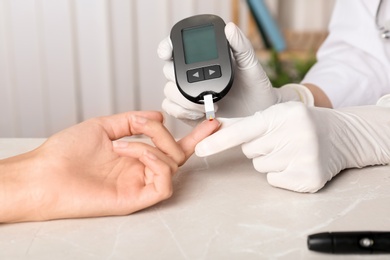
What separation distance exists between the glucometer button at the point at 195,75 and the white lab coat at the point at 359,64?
0.41 m

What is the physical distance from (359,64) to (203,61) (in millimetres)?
478

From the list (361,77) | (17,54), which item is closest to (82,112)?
(17,54)

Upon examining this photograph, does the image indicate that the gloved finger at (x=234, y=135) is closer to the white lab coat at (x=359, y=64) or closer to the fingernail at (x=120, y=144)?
the fingernail at (x=120, y=144)

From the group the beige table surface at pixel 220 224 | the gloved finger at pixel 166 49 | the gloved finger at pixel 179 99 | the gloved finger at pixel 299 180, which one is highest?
the gloved finger at pixel 166 49

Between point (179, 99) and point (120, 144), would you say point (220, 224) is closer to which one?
point (120, 144)

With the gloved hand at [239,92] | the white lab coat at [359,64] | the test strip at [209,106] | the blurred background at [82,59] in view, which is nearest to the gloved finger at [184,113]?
the gloved hand at [239,92]

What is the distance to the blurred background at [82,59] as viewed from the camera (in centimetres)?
171

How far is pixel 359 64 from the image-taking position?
116cm

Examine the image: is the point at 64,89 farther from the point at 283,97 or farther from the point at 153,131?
the point at 153,131

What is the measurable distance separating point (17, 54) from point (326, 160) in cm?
123

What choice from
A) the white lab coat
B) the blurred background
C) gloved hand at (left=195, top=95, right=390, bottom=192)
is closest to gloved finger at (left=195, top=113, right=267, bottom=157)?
gloved hand at (left=195, top=95, right=390, bottom=192)

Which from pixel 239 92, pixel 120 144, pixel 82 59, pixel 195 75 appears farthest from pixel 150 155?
pixel 82 59

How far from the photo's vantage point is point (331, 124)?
757 millimetres

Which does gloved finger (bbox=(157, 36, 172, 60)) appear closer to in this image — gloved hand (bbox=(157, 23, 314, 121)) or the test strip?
gloved hand (bbox=(157, 23, 314, 121))
